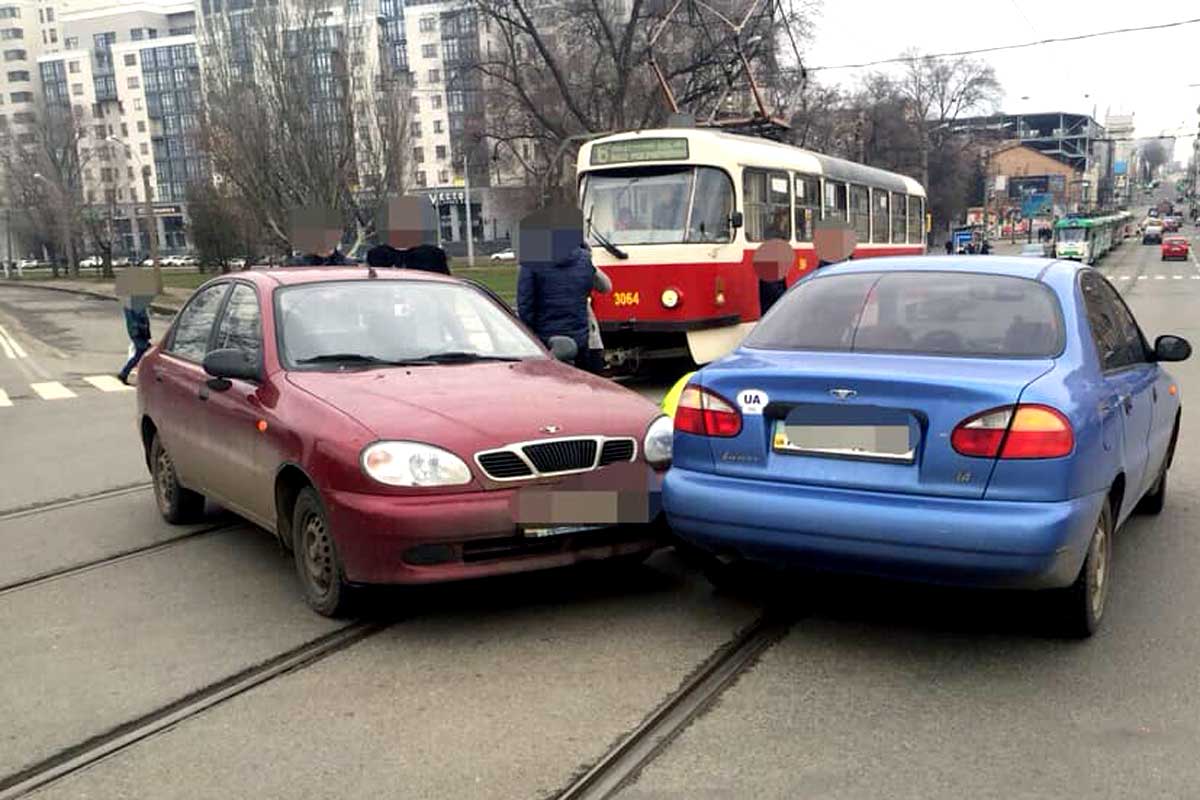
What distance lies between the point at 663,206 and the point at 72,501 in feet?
24.4

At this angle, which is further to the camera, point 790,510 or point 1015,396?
point 790,510

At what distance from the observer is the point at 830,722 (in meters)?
3.61

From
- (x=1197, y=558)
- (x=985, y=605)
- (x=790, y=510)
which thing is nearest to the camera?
(x=790, y=510)

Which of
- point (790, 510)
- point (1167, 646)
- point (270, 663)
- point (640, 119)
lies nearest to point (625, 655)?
point (790, 510)

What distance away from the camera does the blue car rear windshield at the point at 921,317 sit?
173 inches

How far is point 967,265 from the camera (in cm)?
496

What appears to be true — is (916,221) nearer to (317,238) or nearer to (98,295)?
(317,238)

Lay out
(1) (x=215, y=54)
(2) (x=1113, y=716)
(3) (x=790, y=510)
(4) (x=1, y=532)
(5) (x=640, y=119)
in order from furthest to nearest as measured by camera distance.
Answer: (1) (x=215, y=54)
(5) (x=640, y=119)
(4) (x=1, y=532)
(3) (x=790, y=510)
(2) (x=1113, y=716)

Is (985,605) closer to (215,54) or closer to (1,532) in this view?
(1,532)

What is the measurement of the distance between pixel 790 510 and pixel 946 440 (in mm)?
644

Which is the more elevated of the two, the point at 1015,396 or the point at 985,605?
the point at 1015,396

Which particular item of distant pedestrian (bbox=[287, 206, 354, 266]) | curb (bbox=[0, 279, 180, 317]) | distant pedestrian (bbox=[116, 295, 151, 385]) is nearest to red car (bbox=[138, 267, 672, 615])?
distant pedestrian (bbox=[287, 206, 354, 266])

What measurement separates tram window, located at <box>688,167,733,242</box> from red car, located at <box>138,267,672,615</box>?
6526 mm

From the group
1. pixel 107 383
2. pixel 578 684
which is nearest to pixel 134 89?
pixel 107 383
